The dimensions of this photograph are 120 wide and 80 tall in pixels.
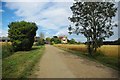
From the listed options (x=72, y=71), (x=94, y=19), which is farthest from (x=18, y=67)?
(x=94, y=19)

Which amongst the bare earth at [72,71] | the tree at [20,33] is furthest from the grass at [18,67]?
the tree at [20,33]

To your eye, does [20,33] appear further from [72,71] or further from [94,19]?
→ [72,71]

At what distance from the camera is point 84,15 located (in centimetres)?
2691

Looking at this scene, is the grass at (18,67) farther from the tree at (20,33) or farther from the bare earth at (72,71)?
the tree at (20,33)

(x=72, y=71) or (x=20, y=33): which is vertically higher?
(x=20, y=33)

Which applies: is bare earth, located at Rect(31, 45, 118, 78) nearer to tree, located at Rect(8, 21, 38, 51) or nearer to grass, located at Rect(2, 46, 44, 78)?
grass, located at Rect(2, 46, 44, 78)

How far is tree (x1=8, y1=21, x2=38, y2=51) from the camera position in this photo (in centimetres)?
3845

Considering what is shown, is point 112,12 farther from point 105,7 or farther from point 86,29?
point 86,29

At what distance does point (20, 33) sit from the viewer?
3856cm

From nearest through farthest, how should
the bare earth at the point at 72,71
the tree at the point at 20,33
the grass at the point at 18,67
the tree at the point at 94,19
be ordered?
1. the bare earth at the point at 72,71
2. the grass at the point at 18,67
3. the tree at the point at 94,19
4. the tree at the point at 20,33

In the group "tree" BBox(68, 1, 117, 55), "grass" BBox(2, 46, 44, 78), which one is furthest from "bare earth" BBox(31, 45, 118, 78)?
"tree" BBox(68, 1, 117, 55)

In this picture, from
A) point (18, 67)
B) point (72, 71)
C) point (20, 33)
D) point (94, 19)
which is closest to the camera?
point (72, 71)

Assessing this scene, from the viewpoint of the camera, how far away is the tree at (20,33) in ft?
126

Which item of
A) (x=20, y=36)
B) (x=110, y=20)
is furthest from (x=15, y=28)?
(x=110, y=20)
